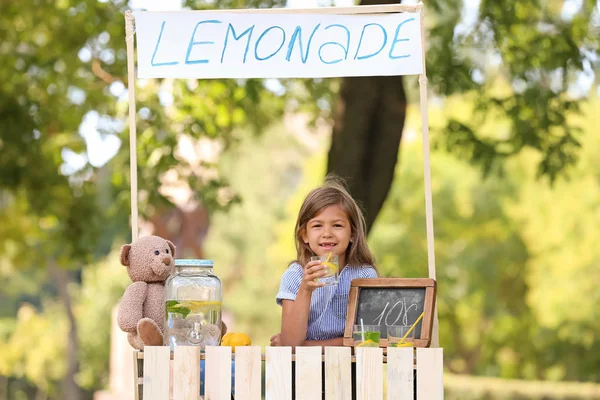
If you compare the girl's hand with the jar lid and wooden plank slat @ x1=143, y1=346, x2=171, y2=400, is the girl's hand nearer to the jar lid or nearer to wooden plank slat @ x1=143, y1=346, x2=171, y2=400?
the jar lid

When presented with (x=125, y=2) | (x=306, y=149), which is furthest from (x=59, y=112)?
(x=306, y=149)

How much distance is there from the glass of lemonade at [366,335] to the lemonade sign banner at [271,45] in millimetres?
1098

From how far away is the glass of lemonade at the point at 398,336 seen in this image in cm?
351

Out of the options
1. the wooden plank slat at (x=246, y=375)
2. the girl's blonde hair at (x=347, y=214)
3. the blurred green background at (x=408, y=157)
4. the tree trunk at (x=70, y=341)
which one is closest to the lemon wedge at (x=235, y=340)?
the wooden plank slat at (x=246, y=375)

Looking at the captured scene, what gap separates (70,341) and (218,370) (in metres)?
16.9

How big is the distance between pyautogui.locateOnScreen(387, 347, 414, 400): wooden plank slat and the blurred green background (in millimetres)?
4340

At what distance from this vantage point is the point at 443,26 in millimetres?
8703

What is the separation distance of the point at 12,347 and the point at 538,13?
765 inches

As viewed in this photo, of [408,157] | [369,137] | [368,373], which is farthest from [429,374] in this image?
[408,157]

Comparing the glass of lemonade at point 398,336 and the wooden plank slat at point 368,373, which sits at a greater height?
the glass of lemonade at point 398,336

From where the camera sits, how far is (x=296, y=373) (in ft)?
10.8

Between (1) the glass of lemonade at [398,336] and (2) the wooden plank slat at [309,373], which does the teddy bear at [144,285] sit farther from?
(1) the glass of lemonade at [398,336]

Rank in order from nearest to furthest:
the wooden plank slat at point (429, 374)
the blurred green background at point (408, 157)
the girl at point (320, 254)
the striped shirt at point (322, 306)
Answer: the wooden plank slat at point (429, 374) < the girl at point (320, 254) < the striped shirt at point (322, 306) < the blurred green background at point (408, 157)

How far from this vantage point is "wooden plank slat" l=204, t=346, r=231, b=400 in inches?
131
